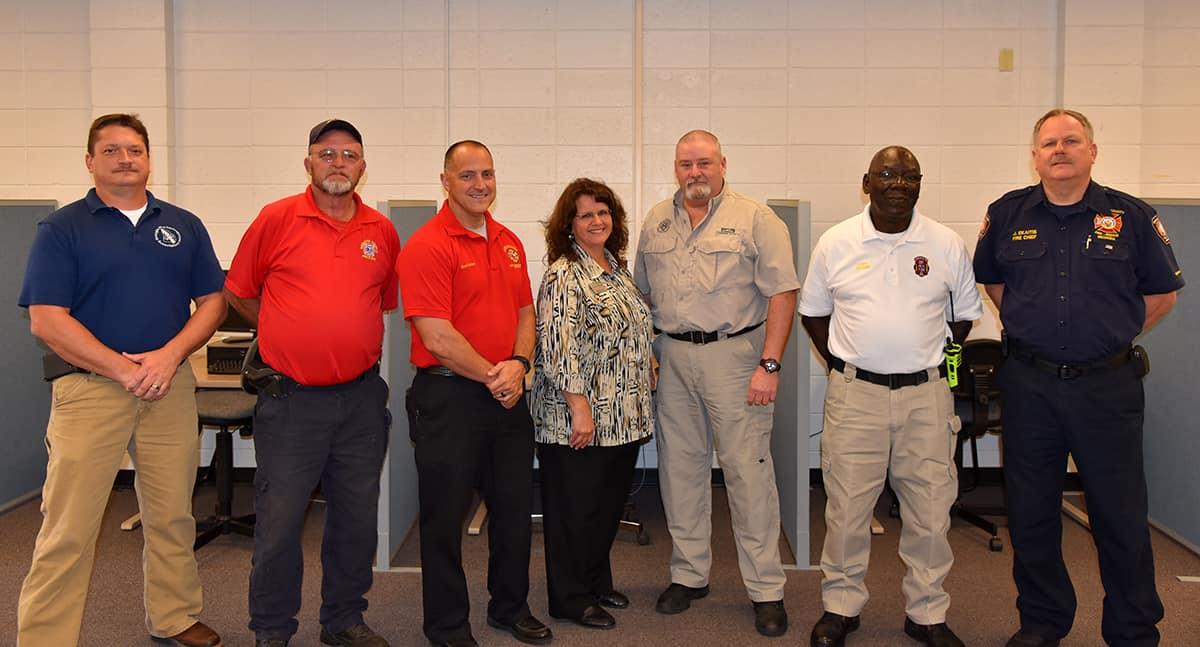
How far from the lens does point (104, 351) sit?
288cm

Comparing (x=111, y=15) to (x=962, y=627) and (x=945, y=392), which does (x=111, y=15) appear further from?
(x=962, y=627)

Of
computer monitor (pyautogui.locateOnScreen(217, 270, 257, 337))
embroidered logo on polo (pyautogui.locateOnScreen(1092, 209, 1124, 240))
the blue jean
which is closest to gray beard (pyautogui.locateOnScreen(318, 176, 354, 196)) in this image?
the blue jean

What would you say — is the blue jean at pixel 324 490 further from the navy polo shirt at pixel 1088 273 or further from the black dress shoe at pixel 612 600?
the navy polo shirt at pixel 1088 273

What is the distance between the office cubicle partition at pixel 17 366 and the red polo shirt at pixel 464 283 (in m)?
3.03

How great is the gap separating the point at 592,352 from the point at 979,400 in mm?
2191

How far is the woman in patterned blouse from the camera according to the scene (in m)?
3.21

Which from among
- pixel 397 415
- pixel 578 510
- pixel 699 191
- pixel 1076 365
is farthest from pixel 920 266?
pixel 397 415

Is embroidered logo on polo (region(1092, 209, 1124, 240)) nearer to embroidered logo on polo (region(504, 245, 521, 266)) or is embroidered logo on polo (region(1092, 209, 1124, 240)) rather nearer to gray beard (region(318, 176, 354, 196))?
embroidered logo on polo (region(504, 245, 521, 266))

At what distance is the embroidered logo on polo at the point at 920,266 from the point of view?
314cm

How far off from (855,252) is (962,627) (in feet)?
4.86

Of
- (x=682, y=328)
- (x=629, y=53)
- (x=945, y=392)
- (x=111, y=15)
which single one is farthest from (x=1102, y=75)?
(x=111, y=15)

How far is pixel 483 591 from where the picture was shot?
3.83 metres

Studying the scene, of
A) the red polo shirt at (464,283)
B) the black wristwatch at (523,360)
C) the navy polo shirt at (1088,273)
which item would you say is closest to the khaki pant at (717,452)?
the black wristwatch at (523,360)

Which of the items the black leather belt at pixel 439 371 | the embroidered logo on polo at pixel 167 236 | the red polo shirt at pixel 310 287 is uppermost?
the embroidered logo on polo at pixel 167 236
